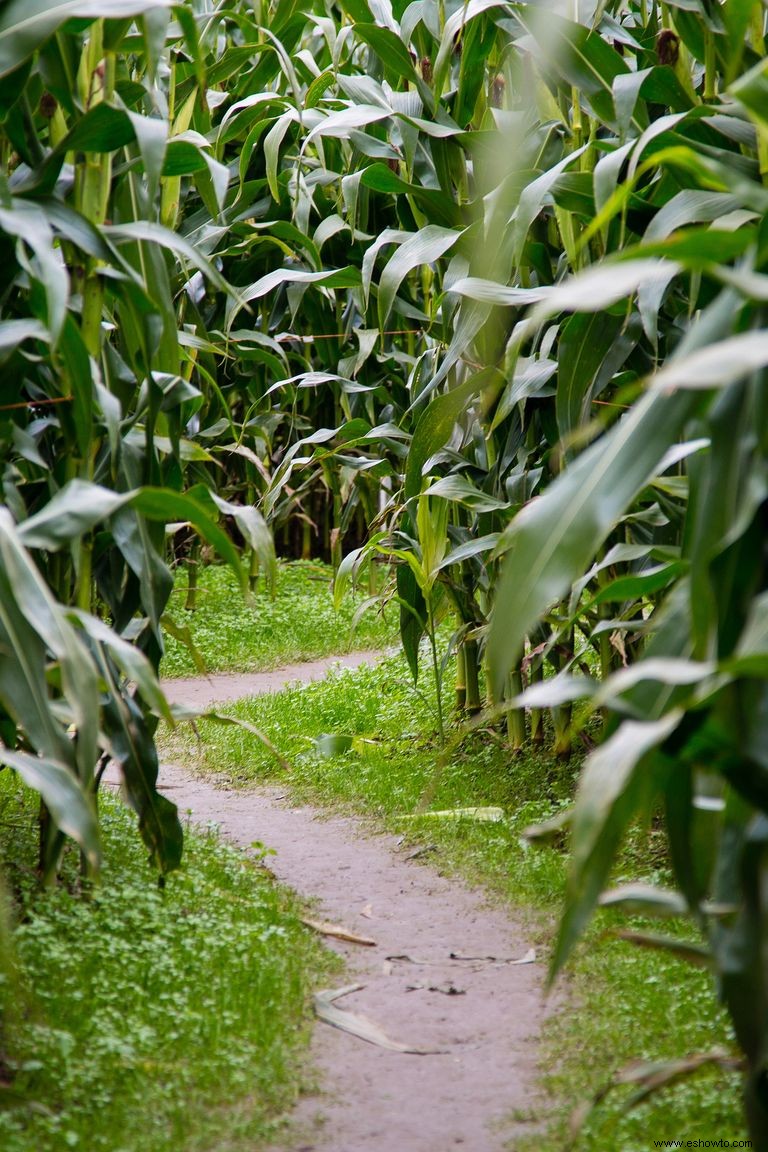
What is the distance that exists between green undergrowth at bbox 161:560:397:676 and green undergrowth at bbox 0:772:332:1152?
2.95m

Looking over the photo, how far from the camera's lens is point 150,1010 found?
205 cm

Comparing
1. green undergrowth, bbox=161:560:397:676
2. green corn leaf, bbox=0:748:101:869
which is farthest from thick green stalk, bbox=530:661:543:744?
green corn leaf, bbox=0:748:101:869

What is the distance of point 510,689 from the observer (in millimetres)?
3691

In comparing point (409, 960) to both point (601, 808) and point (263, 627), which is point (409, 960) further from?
point (263, 627)

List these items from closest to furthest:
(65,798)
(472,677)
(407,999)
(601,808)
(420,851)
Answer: (601,808) → (65,798) → (407,999) → (420,851) → (472,677)

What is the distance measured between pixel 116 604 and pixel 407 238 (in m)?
1.41

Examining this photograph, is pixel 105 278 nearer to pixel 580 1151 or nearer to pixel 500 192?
pixel 500 192

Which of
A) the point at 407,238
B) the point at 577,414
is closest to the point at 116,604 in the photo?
the point at 577,414

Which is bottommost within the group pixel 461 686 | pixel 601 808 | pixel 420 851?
pixel 461 686

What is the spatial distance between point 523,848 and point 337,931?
0.65 meters

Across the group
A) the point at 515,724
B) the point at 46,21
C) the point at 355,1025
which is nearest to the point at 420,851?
the point at 515,724

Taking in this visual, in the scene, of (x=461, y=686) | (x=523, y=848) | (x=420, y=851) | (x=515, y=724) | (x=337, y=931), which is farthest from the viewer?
(x=461, y=686)

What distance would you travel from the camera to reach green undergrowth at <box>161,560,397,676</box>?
5.89 m

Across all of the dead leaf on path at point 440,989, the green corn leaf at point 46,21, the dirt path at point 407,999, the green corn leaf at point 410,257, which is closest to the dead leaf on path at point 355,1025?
the dirt path at point 407,999
